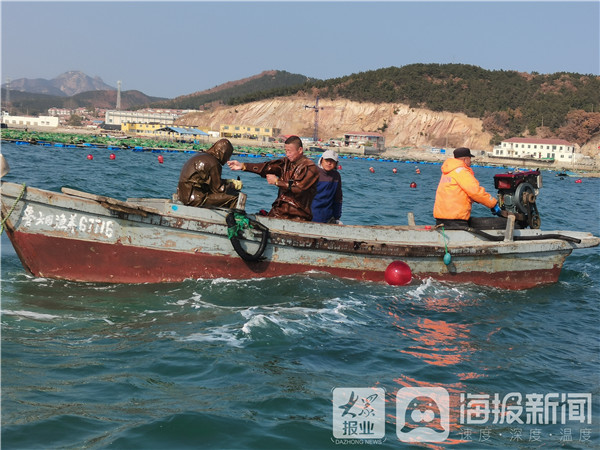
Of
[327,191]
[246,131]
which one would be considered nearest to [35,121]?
[246,131]

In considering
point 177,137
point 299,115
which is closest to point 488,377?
point 177,137

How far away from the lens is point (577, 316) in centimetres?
1008

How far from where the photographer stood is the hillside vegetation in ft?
433

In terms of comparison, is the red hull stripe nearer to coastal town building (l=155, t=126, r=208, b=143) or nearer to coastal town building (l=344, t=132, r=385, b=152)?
coastal town building (l=155, t=126, r=208, b=143)

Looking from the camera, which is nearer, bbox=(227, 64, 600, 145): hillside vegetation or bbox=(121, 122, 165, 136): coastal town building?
bbox=(121, 122, 165, 136): coastal town building

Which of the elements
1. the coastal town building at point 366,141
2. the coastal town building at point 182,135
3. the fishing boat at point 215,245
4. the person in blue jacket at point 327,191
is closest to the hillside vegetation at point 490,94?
the coastal town building at point 366,141

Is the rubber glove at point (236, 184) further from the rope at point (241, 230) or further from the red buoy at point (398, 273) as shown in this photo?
the red buoy at point (398, 273)

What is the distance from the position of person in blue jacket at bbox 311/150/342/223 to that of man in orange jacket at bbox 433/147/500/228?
1770mm

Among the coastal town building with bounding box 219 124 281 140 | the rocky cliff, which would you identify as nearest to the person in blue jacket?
the coastal town building with bounding box 219 124 281 140

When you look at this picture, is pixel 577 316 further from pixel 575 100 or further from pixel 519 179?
pixel 575 100

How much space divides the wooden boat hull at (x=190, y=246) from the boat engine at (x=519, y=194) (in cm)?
92

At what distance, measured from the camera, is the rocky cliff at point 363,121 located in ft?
452

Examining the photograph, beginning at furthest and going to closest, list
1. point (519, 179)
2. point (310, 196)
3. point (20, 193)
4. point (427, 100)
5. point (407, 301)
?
point (427, 100) → point (519, 179) → point (310, 196) → point (407, 301) → point (20, 193)

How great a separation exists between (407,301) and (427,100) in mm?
144245
